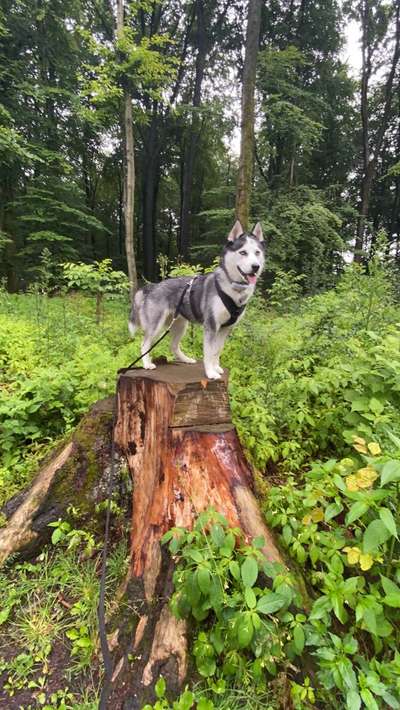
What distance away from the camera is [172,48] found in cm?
1728

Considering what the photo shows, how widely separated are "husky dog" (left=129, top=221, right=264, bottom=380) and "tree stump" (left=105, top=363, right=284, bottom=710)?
16.4 inches

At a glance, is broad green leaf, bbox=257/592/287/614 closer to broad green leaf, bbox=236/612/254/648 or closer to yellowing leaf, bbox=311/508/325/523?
broad green leaf, bbox=236/612/254/648

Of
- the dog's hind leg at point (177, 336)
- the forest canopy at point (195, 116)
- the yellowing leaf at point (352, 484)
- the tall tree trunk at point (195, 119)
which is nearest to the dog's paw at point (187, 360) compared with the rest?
the dog's hind leg at point (177, 336)

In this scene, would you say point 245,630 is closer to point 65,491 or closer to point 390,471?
point 390,471

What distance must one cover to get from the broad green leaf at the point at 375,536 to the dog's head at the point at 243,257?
1.83 metres

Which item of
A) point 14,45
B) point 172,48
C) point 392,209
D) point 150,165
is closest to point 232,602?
point 14,45

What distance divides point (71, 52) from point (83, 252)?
25.3 ft

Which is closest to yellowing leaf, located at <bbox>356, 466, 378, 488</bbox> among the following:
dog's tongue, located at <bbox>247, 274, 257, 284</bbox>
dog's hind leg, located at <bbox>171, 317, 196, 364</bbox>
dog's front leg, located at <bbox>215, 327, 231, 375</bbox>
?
dog's front leg, located at <bbox>215, 327, 231, 375</bbox>

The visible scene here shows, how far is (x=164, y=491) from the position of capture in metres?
2.21

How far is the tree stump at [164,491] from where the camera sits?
173 centimetres

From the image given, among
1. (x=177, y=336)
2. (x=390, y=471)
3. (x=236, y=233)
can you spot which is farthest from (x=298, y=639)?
(x=177, y=336)

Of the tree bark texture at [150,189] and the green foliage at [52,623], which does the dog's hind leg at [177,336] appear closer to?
the green foliage at [52,623]

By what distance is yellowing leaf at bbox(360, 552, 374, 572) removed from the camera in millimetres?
1518

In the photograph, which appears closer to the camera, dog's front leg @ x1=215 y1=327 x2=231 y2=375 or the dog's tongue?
the dog's tongue
